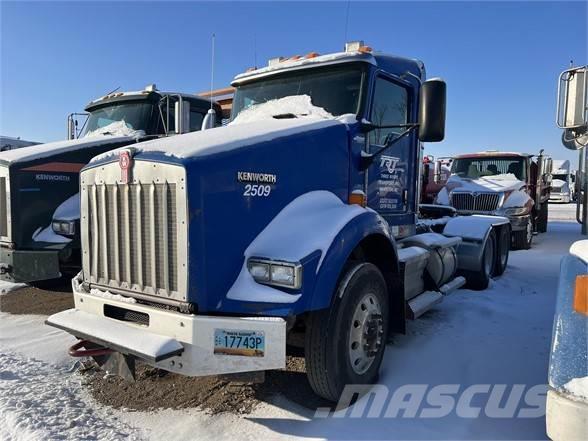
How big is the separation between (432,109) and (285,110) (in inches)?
49.3

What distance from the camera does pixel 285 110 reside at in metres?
4.05

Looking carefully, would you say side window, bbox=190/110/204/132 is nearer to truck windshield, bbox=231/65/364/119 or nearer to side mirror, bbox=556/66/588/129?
truck windshield, bbox=231/65/364/119

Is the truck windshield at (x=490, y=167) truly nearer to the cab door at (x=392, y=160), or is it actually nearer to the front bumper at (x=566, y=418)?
the cab door at (x=392, y=160)

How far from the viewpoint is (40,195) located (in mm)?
5578

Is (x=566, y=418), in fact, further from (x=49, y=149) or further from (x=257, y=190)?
(x=49, y=149)

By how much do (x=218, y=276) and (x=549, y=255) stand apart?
9.60 meters

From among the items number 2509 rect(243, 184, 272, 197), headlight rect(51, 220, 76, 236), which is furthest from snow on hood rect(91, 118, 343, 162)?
headlight rect(51, 220, 76, 236)

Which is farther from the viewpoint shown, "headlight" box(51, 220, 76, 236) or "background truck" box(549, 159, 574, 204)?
"background truck" box(549, 159, 574, 204)

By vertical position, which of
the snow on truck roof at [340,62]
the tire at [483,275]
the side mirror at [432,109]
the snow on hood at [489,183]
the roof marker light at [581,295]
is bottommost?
the tire at [483,275]

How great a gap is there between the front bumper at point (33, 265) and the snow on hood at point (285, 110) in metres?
2.73

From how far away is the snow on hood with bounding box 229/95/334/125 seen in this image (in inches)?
154

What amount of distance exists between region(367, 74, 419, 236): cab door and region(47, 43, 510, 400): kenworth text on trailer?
0.14ft

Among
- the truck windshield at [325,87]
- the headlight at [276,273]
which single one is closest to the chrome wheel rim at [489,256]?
the truck windshield at [325,87]

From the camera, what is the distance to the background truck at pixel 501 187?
11.3 m
